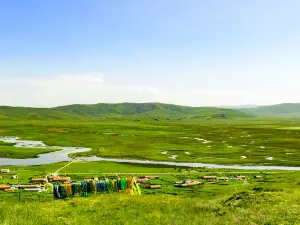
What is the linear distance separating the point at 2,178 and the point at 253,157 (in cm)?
7949

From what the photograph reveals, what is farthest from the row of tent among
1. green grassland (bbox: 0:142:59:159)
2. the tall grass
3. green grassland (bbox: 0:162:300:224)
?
green grassland (bbox: 0:142:59:159)

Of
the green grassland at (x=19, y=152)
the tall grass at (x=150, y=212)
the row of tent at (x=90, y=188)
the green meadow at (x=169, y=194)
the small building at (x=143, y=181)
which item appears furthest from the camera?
the green grassland at (x=19, y=152)

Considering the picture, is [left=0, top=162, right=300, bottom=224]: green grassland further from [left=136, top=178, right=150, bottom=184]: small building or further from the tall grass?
[left=136, top=178, right=150, bottom=184]: small building

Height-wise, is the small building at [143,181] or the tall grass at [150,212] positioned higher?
the tall grass at [150,212]

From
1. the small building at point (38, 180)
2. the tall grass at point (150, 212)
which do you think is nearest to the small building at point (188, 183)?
the small building at point (38, 180)

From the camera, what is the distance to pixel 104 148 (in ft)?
389

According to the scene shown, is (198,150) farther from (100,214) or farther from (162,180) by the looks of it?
(100,214)

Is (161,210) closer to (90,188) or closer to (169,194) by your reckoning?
(90,188)

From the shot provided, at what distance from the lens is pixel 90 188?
33969 millimetres

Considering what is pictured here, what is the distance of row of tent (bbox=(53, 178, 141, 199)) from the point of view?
32438 mm

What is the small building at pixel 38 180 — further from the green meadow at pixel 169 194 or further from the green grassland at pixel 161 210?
the green grassland at pixel 161 210

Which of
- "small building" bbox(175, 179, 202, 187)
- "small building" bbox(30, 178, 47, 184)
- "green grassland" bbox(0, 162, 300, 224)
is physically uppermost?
"green grassland" bbox(0, 162, 300, 224)

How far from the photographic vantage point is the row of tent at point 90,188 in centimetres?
3244

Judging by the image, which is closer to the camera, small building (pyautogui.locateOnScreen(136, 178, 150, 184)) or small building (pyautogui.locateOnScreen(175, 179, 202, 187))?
small building (pyautogui.locateOnScreen(175, 179, 202, 187))
